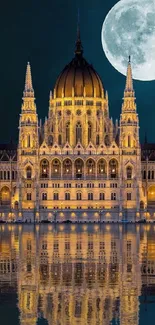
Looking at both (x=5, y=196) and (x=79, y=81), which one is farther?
(x=5, y=196)

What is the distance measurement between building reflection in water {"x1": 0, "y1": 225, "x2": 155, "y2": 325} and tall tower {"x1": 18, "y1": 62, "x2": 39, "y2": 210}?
8334 centimetres

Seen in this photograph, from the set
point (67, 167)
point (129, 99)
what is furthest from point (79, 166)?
point (129, 99)

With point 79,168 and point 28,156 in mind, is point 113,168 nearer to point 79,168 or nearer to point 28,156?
point 79,168

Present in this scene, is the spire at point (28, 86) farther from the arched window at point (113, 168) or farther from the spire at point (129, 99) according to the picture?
the arched window at point (113, 168)

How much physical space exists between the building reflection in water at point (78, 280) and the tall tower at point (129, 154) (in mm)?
84090

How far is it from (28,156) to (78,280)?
116 metres

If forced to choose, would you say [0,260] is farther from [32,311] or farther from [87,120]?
[87,120]

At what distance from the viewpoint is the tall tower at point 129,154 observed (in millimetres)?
174212

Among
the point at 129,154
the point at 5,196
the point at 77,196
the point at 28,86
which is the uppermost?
the point at 28,86

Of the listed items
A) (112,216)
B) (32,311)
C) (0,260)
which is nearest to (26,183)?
(112,216)

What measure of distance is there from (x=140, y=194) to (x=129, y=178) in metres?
3.49

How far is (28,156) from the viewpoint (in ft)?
574

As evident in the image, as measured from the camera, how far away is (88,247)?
8869 centimetres

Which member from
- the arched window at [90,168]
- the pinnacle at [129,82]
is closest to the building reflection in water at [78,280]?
the arched window at [90,168]
